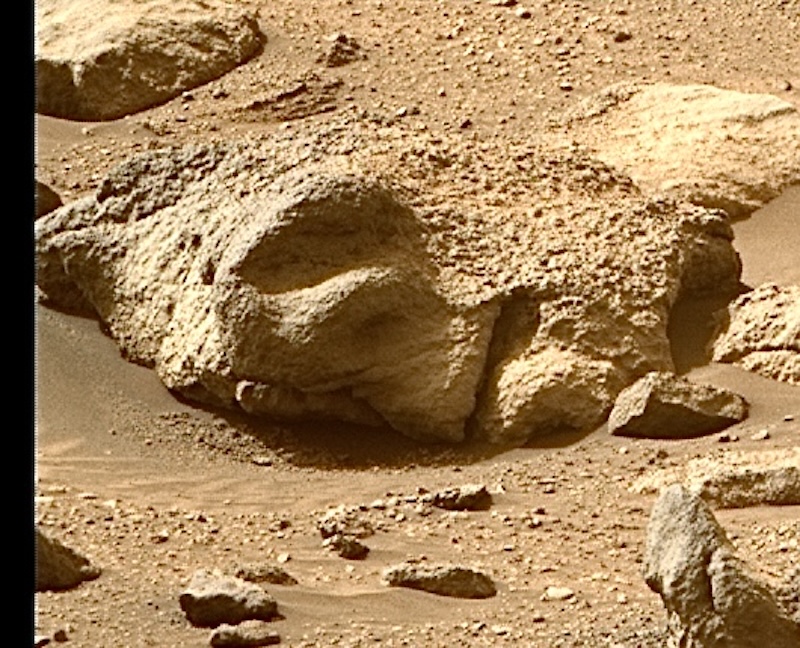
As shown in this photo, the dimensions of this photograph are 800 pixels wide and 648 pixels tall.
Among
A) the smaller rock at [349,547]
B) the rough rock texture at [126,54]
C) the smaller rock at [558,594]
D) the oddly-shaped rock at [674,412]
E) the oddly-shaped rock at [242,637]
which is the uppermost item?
the rough rock texture at [126,54]

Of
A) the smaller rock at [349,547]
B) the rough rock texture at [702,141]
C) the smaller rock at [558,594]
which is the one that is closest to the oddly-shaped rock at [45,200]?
the rough rock texture at [702,141]

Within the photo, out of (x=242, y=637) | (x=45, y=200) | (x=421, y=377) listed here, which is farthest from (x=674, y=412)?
(x=45, y=200)

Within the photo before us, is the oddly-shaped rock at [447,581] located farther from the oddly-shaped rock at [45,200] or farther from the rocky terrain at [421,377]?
the oddly-shaped rock at [45,200]

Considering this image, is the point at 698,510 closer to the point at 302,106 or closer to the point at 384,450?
the point at 384,450

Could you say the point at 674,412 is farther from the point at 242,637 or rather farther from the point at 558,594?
the point at 242,637

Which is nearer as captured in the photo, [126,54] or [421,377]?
[421,377]
